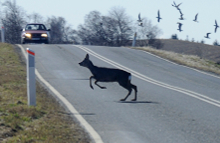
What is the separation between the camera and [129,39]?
5462 cm

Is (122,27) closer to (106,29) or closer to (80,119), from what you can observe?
(106,29)

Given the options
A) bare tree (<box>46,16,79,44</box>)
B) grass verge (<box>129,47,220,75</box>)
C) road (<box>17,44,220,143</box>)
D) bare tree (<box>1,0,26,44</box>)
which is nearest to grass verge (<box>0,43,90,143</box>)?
Result: road (<box>17,44,220,143</box>)

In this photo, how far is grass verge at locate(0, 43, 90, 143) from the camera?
261 inches

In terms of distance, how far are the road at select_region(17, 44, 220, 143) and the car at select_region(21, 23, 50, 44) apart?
7776 millimetres

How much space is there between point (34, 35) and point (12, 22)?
95.6ft

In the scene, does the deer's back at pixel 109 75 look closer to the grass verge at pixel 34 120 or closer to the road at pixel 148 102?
the road at pixel 148 102

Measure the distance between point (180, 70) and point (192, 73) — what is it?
772mm

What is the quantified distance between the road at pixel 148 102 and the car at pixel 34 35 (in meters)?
7.78

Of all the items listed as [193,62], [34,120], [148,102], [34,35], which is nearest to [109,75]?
[148,102]

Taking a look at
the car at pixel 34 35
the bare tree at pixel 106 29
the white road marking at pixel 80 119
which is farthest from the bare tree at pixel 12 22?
the white road marking at pixel 80 119

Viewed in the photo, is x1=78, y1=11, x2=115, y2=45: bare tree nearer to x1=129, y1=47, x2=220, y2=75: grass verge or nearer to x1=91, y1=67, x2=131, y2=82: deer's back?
x1=129, y1=47, x2=220, y2=75: grass verge

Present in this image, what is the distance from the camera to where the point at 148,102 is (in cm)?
1038

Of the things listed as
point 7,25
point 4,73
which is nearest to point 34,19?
point 7,25

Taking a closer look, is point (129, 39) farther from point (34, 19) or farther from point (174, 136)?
point (174, 136)
